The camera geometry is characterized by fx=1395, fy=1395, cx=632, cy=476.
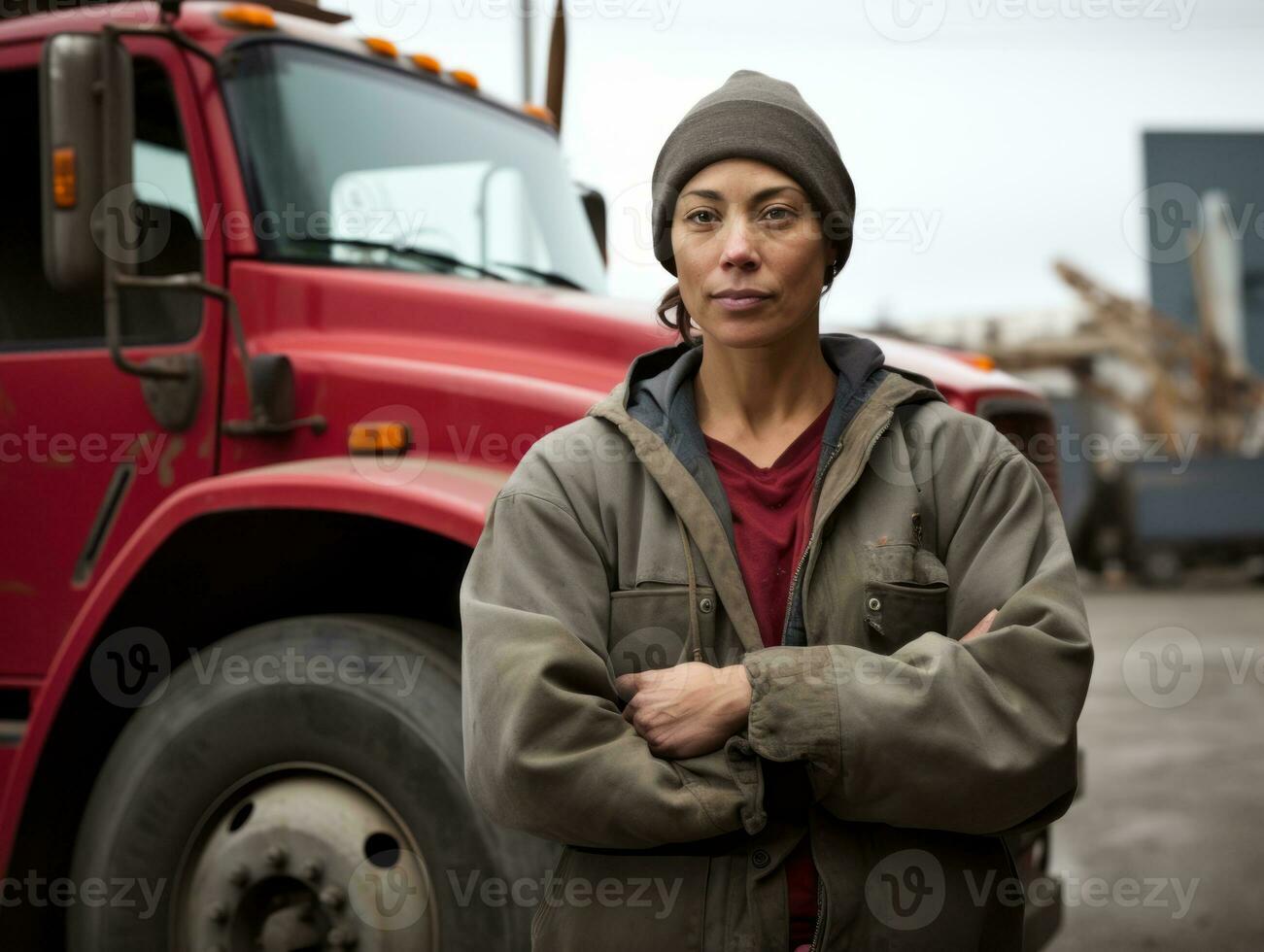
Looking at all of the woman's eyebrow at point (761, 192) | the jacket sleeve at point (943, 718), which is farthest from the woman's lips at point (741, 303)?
the jacket sleeve at point (943, 718)

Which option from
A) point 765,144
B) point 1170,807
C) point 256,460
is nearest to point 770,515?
point 765,144

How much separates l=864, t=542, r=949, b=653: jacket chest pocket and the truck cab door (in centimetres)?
200

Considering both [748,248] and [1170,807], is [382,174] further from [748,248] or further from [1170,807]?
[1170,807]

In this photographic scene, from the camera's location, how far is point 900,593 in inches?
86.4

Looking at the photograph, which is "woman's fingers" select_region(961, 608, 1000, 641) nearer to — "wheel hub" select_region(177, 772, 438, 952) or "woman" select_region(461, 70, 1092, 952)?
"woman" select_region(461, 70, 1092, 952)

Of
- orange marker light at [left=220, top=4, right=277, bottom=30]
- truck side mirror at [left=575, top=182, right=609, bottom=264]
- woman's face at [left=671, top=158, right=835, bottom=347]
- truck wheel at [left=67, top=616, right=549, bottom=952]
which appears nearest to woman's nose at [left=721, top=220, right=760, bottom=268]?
woman's face at [left=671, top=158, right=835, bottom=347]

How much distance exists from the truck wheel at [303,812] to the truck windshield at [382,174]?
1123 mm

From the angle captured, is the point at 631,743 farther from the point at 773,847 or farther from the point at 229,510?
the point at 229,510

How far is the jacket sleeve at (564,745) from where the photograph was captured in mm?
2027

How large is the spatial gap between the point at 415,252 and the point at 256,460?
77 cm

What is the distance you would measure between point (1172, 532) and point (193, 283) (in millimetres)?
21021

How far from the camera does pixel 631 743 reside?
207cm

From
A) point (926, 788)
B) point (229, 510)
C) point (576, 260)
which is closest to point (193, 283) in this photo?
point (229, 510)

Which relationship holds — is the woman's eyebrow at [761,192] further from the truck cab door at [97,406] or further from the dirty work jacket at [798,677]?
the truck cab door at [97,406]
